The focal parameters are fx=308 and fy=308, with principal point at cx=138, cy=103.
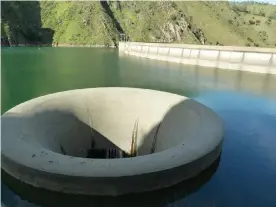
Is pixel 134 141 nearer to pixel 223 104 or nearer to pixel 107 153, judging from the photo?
pixel 107 153

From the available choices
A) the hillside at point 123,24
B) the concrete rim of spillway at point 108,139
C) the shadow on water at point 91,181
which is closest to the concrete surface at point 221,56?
the concrete rim of spillway at point 108,139

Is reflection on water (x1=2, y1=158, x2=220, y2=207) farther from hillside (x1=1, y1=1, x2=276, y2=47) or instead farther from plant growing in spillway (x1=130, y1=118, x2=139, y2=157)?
hillside (x1=1, y1=1, x2=276, y2=47)

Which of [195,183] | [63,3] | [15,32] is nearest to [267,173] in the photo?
[195,183]

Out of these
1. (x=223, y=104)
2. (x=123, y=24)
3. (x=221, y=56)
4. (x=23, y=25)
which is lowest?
(x=23, y=25)

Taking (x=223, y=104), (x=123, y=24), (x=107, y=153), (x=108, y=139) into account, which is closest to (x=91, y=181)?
(x=107, y=153)

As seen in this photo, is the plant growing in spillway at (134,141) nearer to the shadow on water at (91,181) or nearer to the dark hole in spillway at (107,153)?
the dark hole in spillway at (107,153)

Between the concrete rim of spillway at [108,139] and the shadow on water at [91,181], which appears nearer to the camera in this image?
the concrete rim of spillway at [108,139]

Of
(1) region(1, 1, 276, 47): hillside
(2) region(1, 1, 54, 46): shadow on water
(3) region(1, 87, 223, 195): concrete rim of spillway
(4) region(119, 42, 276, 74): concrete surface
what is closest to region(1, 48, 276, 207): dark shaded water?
(3) region(1, 87, 223, 195): concrete rim of spillway
